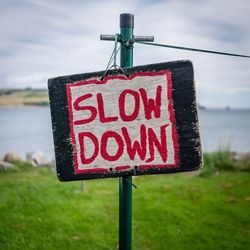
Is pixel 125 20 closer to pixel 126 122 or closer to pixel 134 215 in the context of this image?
pixel 126 122

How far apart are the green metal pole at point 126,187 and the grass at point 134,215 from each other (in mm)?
2120

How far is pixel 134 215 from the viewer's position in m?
4.98

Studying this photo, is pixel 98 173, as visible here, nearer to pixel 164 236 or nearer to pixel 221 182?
pixel 164 236

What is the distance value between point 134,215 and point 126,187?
3225 mm

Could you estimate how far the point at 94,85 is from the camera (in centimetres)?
168

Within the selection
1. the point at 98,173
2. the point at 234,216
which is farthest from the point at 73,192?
the point at 98,173

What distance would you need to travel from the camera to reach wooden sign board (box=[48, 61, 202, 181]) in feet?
5.43

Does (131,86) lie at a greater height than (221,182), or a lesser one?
greater

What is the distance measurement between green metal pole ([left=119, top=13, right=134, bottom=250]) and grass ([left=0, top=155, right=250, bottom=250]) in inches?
83.5

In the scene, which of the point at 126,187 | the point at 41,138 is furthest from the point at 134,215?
the point at 41,138

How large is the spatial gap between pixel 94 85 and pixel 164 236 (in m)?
3.15

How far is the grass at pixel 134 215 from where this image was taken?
4.10 metres

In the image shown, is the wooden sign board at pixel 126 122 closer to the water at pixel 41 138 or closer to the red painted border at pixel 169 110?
the red painted border at pixel 169 110

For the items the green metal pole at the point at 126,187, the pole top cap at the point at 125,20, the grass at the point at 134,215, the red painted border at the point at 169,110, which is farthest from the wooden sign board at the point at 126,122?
the grass at the point at 134,215
